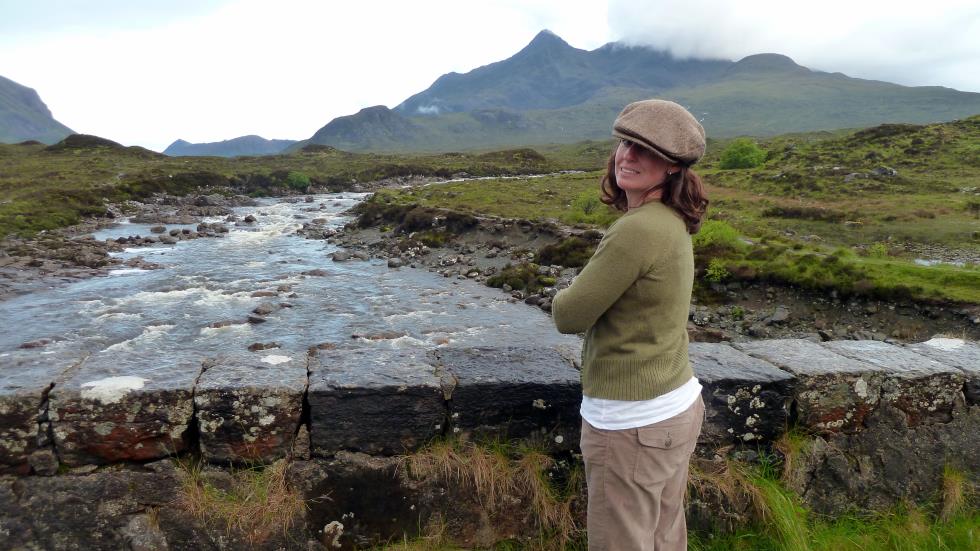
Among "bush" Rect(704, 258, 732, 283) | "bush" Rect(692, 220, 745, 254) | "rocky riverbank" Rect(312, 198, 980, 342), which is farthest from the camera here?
"bush" Rect(692, 220, 745, 254)

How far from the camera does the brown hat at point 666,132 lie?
2.85m

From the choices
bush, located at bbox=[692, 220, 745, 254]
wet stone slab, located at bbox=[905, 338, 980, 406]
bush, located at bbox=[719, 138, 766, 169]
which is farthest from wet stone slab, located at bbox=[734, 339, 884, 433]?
bush, located at bbox=[719, 138, 766, 169]

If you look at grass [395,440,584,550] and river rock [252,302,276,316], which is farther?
river rock [252,302,276,316]

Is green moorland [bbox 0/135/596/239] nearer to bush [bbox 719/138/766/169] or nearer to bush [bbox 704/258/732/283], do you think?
bush [bbox 719/138/766/169]

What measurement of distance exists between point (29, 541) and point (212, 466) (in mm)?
Result: 1150

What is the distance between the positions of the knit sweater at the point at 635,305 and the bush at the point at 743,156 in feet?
192

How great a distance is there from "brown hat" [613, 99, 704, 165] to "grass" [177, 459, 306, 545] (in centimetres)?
313

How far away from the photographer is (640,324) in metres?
2.96

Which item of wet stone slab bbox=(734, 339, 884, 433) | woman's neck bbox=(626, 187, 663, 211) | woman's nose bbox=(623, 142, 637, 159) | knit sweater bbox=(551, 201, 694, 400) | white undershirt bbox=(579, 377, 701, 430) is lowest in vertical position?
wet stone slab bbox=(734, 339, 884, 433)

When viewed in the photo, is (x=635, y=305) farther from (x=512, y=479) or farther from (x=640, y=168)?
(x=512, y=479)

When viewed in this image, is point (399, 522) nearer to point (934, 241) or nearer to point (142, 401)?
point (142, 401)

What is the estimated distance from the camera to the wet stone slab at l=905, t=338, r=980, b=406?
15.7ft

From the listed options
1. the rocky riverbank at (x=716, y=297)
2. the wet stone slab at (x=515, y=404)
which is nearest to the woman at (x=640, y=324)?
the wet stone slab at (x=515, y=404)

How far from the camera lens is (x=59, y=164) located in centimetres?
6519
